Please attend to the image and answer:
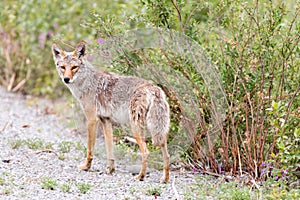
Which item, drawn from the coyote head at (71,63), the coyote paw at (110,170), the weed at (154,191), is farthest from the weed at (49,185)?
the coyote head at (71,63)

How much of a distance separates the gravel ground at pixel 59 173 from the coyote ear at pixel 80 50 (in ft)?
3.44

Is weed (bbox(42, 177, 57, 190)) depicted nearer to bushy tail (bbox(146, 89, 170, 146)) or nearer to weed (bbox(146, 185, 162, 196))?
weed (bbox(146, 185, 162, 196))

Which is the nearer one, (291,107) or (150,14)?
(291,107)

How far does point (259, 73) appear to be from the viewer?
6.19 meters

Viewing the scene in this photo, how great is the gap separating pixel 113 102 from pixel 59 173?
90 centimetres

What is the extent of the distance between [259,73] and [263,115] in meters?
→ 0.42

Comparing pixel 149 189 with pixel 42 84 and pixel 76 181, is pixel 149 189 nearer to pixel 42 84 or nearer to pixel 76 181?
pixel 76 181

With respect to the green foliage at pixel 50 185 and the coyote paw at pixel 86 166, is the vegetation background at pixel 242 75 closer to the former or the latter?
the coyote paw at pixel 86 166

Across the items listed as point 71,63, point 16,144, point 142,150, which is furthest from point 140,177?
point 16,144

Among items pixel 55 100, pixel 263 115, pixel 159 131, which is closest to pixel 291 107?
pixel 263 115

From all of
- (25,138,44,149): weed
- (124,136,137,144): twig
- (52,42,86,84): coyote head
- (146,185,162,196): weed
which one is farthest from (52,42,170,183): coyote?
(25,138,44,149): weed

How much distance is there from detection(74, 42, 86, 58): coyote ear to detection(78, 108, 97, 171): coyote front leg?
0.60 meters

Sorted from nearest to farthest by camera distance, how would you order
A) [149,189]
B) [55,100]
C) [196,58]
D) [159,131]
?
[149,189] < [159,131] < [196,58] < [55,100]

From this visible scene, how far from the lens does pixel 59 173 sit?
627 centimetres
